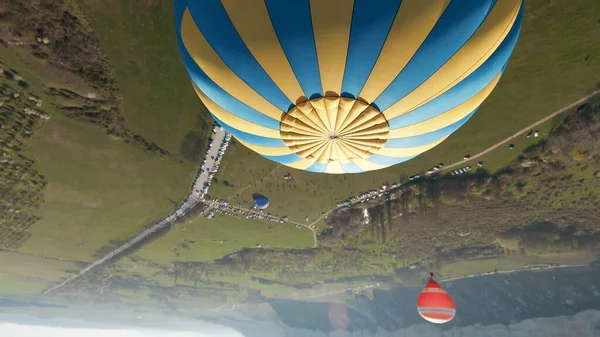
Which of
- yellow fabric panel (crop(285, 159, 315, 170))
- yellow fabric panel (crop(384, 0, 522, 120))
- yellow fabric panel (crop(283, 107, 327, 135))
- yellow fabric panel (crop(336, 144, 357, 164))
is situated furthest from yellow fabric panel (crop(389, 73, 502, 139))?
yellow fabric panel (crop(285, 159, 315, 170))

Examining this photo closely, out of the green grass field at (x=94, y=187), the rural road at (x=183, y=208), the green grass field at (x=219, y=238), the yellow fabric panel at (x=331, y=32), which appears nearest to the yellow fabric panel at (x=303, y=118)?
the yellow fabric panel at (x=331, y=32)

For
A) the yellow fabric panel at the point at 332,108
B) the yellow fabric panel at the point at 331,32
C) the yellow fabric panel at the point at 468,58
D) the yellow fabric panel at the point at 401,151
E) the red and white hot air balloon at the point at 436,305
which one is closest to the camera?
the yellow fabric panel at the point at 331,32

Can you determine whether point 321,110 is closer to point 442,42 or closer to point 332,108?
point 332,108

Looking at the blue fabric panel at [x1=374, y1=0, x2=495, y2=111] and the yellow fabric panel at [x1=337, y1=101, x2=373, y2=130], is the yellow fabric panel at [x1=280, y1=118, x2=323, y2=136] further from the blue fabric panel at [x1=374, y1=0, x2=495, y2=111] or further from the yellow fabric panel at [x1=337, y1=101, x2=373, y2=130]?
the blue fabric panel at [x1=374, y1=0, x2=495, y2=111]

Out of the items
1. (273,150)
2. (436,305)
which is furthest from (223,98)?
(436,305)

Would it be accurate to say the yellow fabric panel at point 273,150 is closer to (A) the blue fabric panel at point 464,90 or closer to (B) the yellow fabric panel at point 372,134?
(B) the yellow fabric panel at point 372,134
